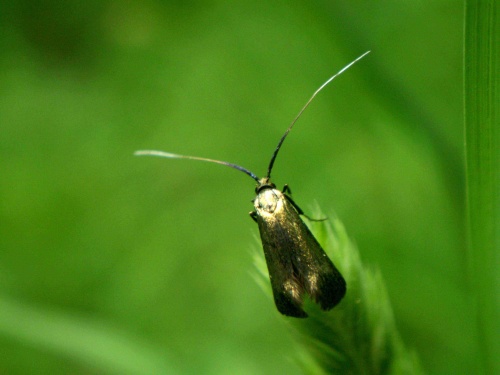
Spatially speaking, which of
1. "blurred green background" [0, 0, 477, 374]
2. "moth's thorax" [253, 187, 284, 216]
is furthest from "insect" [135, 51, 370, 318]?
"blurred green background" [0, 0, 477, 374]

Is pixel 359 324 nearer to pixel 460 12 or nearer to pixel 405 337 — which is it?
pixel 405 337

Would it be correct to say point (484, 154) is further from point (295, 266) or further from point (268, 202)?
point (268, 202)

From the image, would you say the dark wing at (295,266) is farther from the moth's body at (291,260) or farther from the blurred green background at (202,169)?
the blurred green background at (202,169)

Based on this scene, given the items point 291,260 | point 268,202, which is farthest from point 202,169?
point 291,260

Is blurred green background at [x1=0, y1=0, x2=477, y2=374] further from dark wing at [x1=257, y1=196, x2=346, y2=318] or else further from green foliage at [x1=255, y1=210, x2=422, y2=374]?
green foliage at [x1=255, y1=210, x2=422, y2=374]

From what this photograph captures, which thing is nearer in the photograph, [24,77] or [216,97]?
[216,97]

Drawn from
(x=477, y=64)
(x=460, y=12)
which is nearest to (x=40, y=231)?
(x=460, y=12)
